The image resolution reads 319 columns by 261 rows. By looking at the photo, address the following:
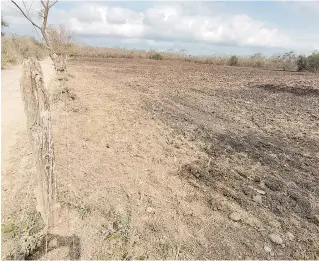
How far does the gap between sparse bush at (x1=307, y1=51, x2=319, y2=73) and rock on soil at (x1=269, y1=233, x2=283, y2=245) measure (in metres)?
19.1

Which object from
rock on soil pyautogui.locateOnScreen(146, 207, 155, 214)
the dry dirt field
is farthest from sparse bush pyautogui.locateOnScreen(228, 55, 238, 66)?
rock on soil pyautogui.locateOnScreen(146, 207, 155, 214)

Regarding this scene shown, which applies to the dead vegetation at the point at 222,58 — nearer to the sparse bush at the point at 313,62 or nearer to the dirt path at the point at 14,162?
the sparse bush at the point at 313,62

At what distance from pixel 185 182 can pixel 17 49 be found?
21131mm

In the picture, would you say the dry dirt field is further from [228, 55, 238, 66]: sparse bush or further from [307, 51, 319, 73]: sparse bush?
[228, 55, 238, 66]: sparse bush

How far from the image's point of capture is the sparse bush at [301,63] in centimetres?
2094

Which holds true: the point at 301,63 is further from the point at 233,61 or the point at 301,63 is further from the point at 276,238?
the point at 276,238

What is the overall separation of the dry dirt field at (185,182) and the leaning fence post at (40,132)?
307 millimetres

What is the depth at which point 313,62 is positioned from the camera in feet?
66.1

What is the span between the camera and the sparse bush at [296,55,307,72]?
2094 centimetres

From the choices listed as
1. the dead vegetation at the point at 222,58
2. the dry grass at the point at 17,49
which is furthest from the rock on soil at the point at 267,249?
the dead vegetation at the point at 222,58

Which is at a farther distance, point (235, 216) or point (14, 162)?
point (14, 162)

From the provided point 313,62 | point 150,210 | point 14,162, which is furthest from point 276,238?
point 313,62

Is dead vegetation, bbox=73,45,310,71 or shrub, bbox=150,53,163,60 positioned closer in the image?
dead vegetation, bbox=73,45,310,71

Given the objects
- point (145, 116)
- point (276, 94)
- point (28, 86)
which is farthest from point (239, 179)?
point (276, 94)
